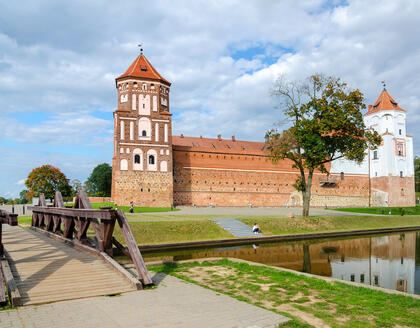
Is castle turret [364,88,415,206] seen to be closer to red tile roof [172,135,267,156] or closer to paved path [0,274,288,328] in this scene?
red tile roof [172,135,267,156]

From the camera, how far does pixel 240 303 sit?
588cm

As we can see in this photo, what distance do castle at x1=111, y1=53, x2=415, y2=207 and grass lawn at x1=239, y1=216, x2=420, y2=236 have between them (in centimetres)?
1441

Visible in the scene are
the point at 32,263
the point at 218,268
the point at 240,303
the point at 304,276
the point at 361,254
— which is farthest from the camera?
the point at 361,254

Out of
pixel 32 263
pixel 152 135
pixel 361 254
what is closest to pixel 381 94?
pixel 152 135

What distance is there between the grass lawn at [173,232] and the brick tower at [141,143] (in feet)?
56.2

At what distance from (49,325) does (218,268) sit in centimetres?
550

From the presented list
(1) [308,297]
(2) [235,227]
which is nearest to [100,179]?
(2) [235,227]

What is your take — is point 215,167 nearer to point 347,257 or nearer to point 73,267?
point 347,257

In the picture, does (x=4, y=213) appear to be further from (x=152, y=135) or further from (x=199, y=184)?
(x=199, y=184)

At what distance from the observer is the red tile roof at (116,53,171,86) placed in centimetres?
3628

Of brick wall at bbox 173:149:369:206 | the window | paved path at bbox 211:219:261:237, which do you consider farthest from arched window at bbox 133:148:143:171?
the window

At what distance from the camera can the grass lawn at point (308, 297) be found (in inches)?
209

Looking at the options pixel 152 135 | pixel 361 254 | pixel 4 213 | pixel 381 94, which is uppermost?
pixel 381 94

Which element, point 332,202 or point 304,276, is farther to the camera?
point 332,202
